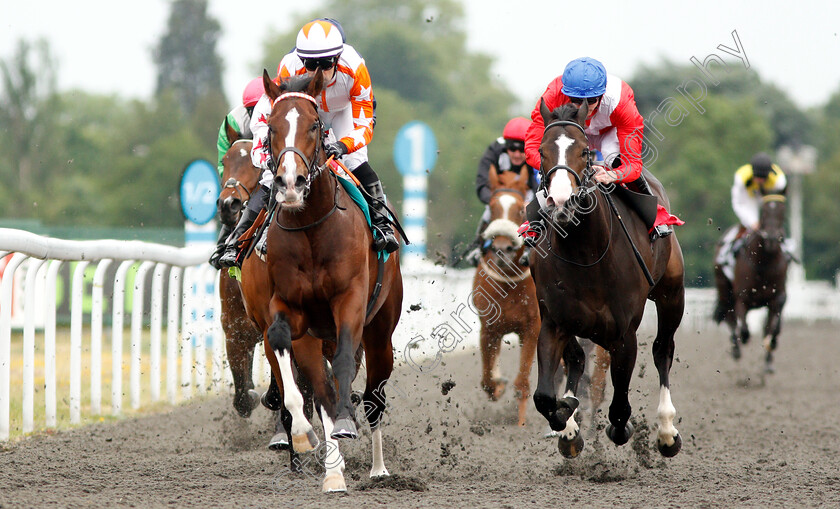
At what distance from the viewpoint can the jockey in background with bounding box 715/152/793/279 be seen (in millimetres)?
12539

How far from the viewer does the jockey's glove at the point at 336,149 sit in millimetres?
5258

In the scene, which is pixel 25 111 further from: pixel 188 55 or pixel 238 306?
pixel 238 306

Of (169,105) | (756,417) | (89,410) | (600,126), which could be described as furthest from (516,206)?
(169,105)

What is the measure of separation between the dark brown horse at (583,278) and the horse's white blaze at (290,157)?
1.25 m

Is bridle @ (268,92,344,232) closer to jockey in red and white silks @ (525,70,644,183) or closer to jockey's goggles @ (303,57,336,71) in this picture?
jockey's goggles @ (303,57,336,71)

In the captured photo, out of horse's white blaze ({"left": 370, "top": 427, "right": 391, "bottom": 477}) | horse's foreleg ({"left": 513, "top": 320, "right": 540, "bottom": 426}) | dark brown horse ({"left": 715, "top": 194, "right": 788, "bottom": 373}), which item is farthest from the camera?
dark brown horse ({"left": 715, "top": 194, "right": 788, "bottom": 373})

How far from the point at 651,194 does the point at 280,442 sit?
2682mm

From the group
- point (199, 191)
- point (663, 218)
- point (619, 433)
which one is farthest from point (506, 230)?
point (199, 191)

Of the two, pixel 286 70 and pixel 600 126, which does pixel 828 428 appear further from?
pixel 286 70

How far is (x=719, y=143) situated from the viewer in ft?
146

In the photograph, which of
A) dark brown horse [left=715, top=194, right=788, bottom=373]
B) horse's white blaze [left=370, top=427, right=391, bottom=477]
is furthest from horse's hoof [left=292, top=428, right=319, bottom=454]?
dark brown horse [left=715, top=194, right=788, bottom=373]

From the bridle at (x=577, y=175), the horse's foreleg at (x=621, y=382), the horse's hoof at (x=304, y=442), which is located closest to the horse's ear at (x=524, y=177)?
the horse's foreleg at (x=621, y=382)

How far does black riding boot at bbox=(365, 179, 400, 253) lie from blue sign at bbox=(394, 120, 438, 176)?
7.84 meters

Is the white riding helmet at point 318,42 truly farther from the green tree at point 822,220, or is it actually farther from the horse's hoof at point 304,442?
the green tree at point 822,220
